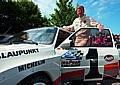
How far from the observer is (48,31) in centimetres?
711

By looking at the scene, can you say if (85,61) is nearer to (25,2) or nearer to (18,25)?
(18,25)

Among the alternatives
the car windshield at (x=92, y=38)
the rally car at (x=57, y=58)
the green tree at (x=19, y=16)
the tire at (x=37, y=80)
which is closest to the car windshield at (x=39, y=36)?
the rally car at (x=57, y=58)

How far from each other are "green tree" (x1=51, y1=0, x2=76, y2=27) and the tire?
32.7 meters

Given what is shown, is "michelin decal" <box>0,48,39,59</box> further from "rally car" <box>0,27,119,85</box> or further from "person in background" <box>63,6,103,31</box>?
"person in background" <box>63,6,103,31</box>

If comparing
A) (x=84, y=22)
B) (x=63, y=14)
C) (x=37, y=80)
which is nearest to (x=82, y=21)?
(x=84, y=22)

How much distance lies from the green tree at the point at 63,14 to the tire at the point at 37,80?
3274 centimetres

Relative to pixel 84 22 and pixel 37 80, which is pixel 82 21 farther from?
pixel 37 80

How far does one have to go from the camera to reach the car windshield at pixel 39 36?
6738 mm

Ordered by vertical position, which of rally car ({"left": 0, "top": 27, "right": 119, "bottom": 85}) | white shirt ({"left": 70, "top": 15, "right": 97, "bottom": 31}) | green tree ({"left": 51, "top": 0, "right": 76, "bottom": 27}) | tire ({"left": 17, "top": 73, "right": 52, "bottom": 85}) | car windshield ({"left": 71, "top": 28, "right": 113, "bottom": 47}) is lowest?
tire ({"left": 17, "top": 73, "right": 52, "bottom": 85})

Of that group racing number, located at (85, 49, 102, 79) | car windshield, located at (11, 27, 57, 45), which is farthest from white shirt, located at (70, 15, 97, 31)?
car windshield, located at (11, 27, 57, 45)

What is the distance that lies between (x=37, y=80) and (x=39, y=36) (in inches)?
66.7

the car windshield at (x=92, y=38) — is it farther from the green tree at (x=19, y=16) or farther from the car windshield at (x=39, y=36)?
the green tree at (x=19, y=16)

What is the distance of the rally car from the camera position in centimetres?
512

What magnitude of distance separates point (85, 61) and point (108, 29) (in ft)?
4.03
